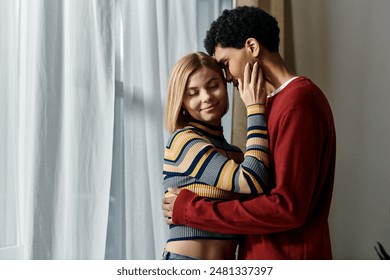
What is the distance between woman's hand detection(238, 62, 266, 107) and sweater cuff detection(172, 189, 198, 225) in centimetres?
30

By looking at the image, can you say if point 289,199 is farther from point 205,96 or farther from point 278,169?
point 205,96

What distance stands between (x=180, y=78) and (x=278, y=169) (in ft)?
1.37

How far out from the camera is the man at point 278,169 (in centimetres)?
144

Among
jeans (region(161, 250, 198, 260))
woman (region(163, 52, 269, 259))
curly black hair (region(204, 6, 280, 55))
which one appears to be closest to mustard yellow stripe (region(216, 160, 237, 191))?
woman (region(163, 52, 269, 259))

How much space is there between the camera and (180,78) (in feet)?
5.45

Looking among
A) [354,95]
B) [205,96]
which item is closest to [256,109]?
[205,96]

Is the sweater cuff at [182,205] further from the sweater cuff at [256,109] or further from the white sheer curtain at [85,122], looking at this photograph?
the white sheer curtain at [85,122]

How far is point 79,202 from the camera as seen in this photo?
2141mm

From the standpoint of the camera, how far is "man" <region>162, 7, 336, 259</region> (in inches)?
56.8

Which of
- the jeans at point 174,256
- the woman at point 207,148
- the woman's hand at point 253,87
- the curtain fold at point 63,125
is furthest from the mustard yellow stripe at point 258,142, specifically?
the curtain fold at point 63,125

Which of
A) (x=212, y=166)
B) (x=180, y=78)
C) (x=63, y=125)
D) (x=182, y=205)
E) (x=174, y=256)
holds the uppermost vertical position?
(x=180, y=78)

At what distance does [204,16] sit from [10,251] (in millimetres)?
1484
